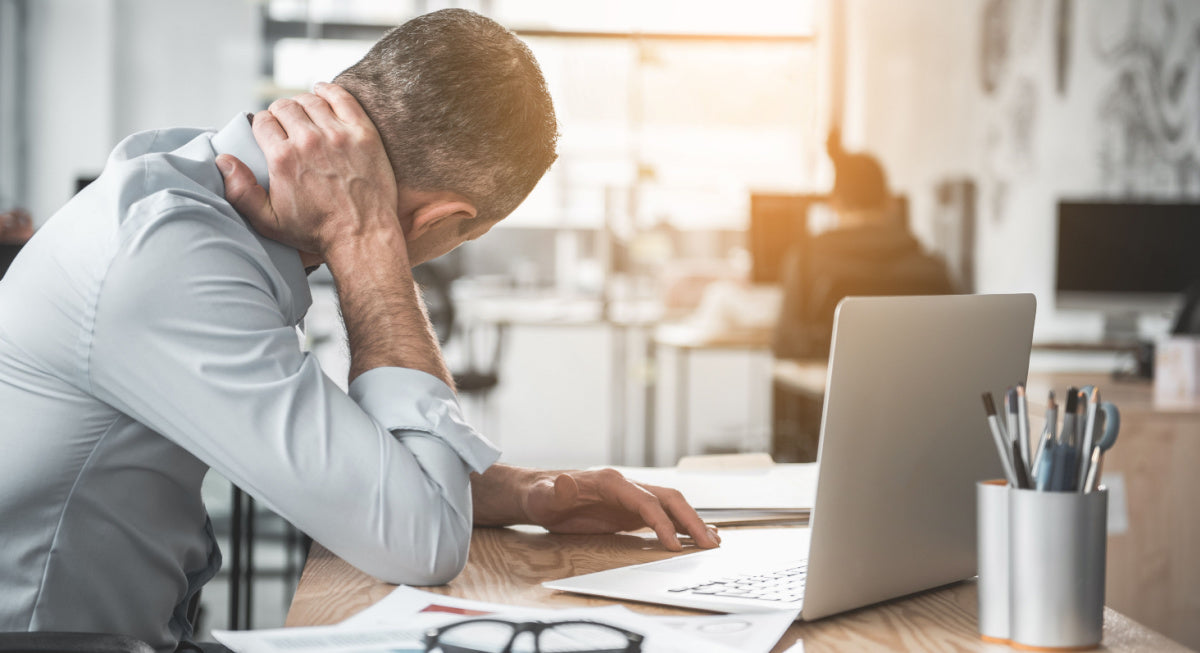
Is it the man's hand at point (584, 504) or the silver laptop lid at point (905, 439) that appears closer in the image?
the silver laptop lid at point (905, 439)

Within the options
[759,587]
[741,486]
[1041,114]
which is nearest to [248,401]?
[759,587]

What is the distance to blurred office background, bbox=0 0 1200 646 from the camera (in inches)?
189

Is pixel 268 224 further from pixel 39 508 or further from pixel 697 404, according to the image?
pixel 697 404

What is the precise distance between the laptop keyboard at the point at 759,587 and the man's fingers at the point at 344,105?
1.59ft

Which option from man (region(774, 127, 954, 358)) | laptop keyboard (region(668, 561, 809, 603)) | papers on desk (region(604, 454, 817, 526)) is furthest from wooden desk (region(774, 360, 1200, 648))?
laptop keyboard (region(668, 561, 809, 603))

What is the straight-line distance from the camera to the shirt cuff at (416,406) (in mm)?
854

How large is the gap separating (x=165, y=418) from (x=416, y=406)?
188mm

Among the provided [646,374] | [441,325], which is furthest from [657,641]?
[646,374]

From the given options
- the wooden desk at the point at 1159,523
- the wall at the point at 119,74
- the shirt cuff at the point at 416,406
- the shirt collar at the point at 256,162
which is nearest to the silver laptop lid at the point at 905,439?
the shirt cuff at the point at 416,406

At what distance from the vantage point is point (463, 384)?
469 centimetres

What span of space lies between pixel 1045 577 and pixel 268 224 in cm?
67

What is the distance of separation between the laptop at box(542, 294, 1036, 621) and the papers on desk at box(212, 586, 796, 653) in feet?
A: 0.12

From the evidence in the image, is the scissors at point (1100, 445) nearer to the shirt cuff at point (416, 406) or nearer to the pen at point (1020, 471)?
the pen at point (1020, 471)

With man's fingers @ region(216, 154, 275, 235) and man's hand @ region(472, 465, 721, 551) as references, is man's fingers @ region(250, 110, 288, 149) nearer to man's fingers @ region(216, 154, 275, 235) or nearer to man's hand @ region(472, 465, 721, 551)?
man's fingers @ region(216, 154, 275, 235)
